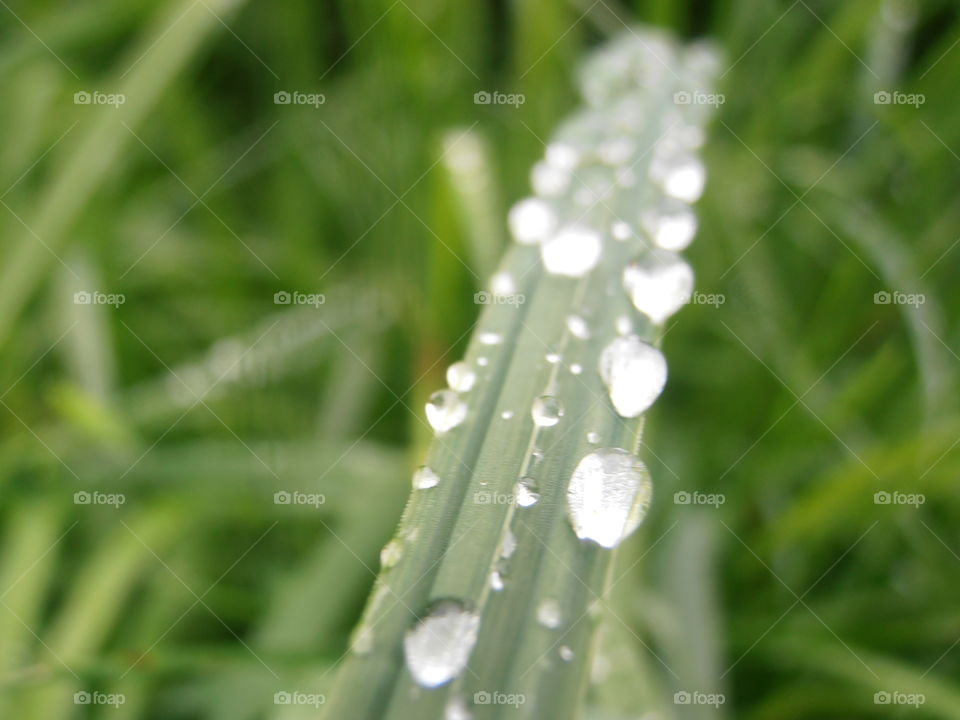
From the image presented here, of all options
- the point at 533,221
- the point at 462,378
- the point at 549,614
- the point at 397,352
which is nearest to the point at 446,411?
the point at 462,378

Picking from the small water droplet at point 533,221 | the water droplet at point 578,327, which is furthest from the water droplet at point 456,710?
the small water droplet at point 533,221

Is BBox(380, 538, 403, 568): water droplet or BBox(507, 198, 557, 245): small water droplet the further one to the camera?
BBox(507, 198, 557, 245): small water droplet

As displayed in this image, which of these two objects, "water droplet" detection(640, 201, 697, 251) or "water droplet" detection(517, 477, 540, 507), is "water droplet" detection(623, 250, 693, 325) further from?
"water droplet" detection(517, 477, 540, 507)

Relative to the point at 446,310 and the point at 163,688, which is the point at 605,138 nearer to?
the point at 446,310

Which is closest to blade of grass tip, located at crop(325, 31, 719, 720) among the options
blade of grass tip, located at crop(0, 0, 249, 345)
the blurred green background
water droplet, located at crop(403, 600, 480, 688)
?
water droplet, located at crop(403, 600, 480, 688)

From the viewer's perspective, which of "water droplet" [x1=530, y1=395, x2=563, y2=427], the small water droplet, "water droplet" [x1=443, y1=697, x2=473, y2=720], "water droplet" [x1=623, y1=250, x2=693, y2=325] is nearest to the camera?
"water droplet" [x1=443, y1=697, x2=473, y2=720]

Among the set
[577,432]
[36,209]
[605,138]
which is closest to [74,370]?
[36,209]

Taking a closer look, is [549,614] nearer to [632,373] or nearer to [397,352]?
[632,373]

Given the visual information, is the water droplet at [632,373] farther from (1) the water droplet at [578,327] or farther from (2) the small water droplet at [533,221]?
(2) the small water droplet at [533,221]

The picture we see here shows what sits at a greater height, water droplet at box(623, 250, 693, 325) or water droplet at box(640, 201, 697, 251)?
water droplet at box(640, 201, 697, 251)
